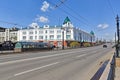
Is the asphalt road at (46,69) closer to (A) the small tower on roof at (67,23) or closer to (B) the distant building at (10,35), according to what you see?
(A) the small tower on roof at (67,23)

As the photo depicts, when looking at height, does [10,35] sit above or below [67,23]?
below

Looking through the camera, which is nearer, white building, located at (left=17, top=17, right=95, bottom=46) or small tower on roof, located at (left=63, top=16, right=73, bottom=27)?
white building, located at (left=17, top=17, right=95, bottom=46)

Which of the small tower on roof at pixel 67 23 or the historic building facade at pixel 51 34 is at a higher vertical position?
the small tower on roof at pixel 67 23

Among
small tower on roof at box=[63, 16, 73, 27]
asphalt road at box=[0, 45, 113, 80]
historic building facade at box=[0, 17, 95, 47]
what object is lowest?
asphalt road at box=[0, 45, 113, 80]

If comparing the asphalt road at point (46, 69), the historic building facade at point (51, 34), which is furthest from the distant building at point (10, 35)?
the asphalt road at point (46, 69)

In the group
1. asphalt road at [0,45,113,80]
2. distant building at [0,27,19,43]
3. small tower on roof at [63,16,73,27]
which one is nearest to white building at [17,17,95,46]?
small tower on roof at [63,16,73,27]

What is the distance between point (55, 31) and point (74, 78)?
116782mm

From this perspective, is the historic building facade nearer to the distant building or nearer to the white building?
the white building

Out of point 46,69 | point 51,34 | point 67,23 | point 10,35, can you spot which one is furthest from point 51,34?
point 46,69

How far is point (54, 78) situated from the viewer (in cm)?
1076

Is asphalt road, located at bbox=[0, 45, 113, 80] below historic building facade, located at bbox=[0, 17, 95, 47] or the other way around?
below

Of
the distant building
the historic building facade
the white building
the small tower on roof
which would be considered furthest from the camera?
the distant building

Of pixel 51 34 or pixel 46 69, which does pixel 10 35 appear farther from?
pixel 46 69

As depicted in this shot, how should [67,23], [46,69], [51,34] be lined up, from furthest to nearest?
[51,34] < [67,23] < [46,69]
